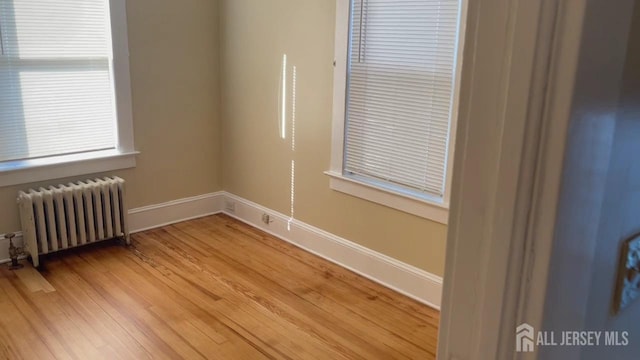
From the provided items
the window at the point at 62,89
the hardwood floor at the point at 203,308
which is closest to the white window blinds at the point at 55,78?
the window at the point at 62,89

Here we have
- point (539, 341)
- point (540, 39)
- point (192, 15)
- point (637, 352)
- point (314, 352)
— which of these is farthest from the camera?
point (192, 15)

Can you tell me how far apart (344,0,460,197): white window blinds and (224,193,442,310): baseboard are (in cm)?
49

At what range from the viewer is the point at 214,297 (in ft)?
10.1

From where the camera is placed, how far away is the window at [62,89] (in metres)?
3.28

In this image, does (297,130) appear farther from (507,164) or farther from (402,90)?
(507,164)

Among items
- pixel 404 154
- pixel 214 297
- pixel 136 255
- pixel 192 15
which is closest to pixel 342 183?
pixel 404 154

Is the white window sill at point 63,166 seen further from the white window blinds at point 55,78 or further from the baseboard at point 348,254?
the baseboard at point 348,254

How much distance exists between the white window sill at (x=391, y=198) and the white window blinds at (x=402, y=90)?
0.07 meters

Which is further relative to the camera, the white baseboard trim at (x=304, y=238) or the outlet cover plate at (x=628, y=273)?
the white baseboard trim at (x=304, y=238)

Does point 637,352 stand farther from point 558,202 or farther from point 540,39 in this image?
point 540,39

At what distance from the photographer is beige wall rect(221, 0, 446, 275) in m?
3.19

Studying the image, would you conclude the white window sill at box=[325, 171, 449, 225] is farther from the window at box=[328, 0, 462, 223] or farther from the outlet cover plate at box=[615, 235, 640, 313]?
the outlet cover plate at box=[615, 235, 640, 313]

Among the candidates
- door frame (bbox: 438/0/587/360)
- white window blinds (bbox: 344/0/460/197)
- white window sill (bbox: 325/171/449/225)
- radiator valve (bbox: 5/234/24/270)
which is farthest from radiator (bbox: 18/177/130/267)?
door frame (bbox: 438/0/587/360)

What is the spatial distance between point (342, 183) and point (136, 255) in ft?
4.94
